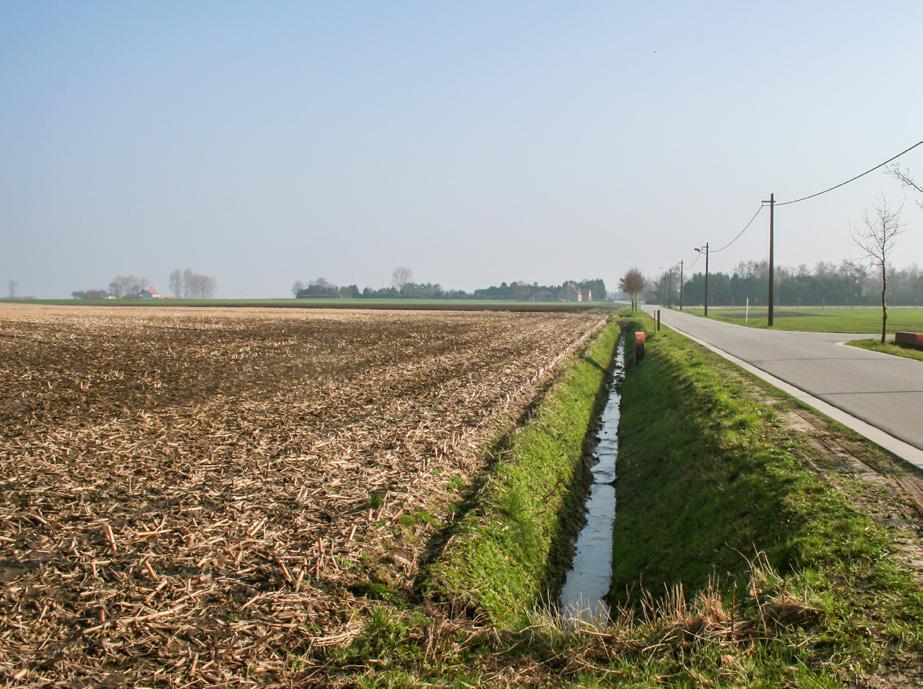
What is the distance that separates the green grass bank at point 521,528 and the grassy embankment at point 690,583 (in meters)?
0.03

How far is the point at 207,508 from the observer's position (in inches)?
274

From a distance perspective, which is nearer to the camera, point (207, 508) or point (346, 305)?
point (207, 508)

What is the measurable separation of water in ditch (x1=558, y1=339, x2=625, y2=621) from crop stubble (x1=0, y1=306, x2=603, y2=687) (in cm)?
170

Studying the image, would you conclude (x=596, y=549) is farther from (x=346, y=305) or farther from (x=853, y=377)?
(x=346, y=305)

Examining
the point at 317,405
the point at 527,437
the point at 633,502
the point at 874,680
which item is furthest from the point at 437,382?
the point at 874,680

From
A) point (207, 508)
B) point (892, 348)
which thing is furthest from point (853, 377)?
point (207, 508)

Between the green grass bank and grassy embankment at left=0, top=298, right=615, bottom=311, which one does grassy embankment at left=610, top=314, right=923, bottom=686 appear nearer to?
the green grass bank

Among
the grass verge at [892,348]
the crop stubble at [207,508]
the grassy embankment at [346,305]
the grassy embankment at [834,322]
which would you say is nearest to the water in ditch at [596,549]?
the crop stubble at [207,508]

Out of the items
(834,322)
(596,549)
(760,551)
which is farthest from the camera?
(834,322)

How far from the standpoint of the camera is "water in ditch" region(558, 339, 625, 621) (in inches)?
297

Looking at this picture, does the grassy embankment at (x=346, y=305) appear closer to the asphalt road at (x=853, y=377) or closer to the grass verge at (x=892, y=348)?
the grass verge at (x=892, y=348)

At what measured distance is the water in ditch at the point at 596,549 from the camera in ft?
24.7

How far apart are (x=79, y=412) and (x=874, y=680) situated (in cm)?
1125

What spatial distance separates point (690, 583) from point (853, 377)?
38.1ft
